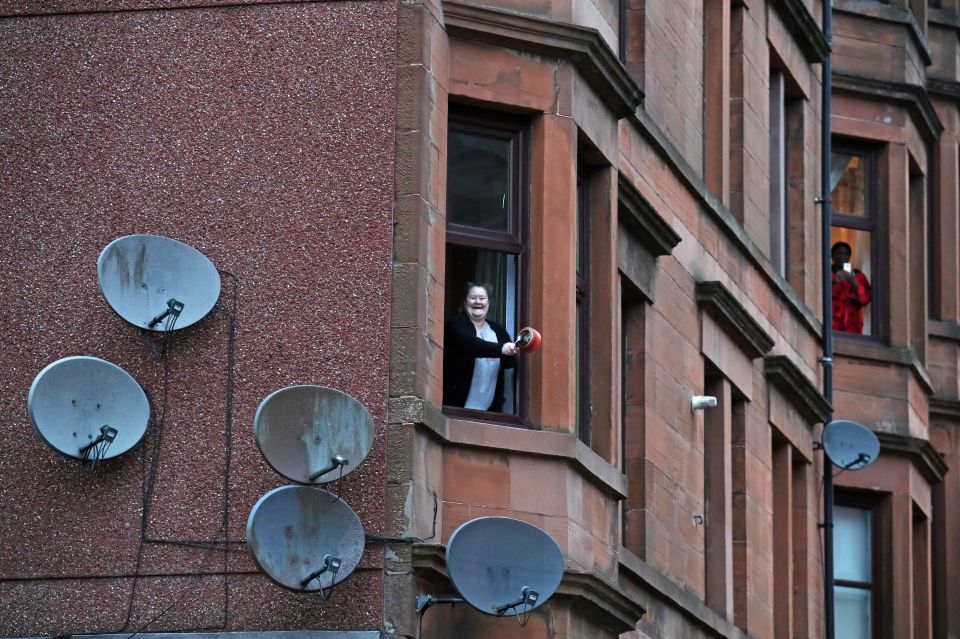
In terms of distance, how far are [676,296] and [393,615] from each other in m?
8.25

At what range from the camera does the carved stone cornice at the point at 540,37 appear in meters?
20.8

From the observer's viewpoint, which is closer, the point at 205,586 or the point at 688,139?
the point at 205,586

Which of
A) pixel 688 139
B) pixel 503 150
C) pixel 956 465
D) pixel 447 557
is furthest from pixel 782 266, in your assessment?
pixel 447 557

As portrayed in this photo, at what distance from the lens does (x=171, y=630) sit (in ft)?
62.7

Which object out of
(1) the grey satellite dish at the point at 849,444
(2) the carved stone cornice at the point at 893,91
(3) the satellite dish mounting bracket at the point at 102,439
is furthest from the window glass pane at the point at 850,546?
(3) the satellite dish mounting bracket at the point at 102,439

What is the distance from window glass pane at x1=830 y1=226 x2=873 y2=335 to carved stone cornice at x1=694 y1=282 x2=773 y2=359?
523 centimetres

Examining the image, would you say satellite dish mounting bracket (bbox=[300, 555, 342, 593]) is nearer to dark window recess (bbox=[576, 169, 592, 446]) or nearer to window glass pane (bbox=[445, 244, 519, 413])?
Answer: window glass pane (bbox=[445, 244, 519, 413])

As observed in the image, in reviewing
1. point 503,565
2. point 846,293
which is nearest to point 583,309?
point 503,565

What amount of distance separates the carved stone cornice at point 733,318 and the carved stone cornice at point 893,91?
6392 mm

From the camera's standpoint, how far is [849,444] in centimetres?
3123

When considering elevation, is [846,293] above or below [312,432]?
above

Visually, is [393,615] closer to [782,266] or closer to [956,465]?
[782,266]

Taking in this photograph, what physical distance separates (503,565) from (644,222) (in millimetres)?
6318

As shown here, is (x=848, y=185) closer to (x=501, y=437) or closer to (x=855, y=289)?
(x=855, y=289)
